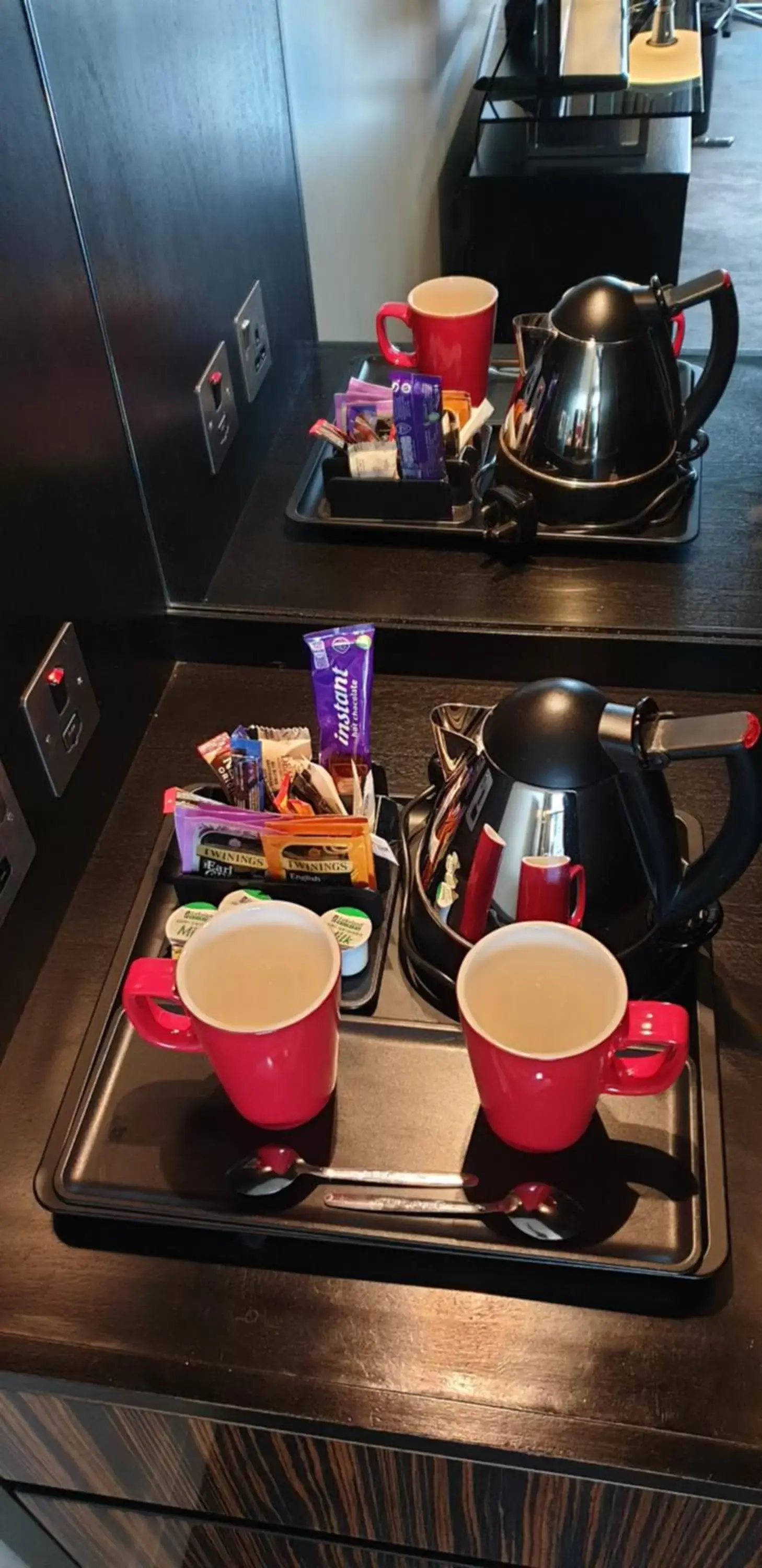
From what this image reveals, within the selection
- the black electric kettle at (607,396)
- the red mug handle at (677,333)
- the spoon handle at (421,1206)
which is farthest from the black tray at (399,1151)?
the red mug handle at (677,333)

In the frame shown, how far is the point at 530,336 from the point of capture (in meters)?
0.99

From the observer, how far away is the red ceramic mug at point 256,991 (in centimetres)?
61

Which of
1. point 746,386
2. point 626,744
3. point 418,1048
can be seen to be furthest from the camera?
point 746,386

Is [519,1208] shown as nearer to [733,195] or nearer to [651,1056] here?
[651,1056]

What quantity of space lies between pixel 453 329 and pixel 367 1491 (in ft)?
3.14

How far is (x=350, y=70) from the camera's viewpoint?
1.48 m

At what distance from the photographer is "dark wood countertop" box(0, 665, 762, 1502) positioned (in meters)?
0.56

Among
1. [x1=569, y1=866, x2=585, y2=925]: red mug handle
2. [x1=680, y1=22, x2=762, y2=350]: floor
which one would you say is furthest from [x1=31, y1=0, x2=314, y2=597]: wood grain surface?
[x1=680, y1=22, x2=762, y2=350]: floor

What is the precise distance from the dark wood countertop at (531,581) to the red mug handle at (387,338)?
7.7 inches

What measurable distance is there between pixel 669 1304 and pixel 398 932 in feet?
0.89

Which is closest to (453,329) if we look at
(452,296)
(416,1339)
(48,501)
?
(452,296)

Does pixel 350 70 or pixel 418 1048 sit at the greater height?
pixel 350 70

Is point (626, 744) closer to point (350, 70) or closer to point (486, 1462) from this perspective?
point (486, 1462)

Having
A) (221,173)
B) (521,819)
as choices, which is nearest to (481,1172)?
(521,819)
